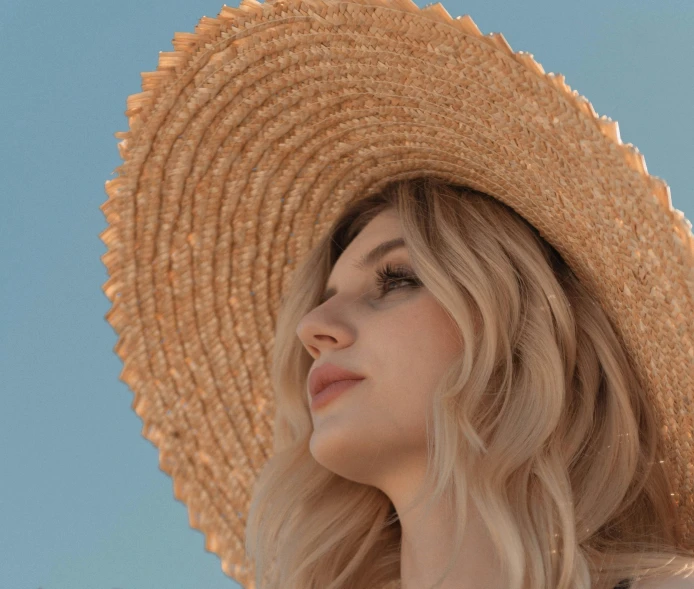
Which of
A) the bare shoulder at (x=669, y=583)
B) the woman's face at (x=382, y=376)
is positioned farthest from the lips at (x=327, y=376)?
the bare shoulder at (x=669, y=583)

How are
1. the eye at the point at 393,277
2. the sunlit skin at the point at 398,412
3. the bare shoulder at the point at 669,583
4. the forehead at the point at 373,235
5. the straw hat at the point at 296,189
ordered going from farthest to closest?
the forehead at the point at 373,235, the eye at the point at 393,277, the sunlit skin at the point at 398,412, the straw hat at the point at 296,189, the bare shoulder at the point at 669,583

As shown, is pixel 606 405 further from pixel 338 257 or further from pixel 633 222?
pixel 338 257

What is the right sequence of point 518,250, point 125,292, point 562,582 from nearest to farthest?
point 562,582 < point 518,250 < point 125,292

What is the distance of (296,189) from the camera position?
8.28ft

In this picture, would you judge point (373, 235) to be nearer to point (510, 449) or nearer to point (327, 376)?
point (327, 376)

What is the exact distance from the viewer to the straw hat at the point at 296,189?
1.86 m

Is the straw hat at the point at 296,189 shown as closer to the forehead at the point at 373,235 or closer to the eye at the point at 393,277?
the forehead at the point at 373,235

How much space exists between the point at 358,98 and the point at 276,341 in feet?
2.16

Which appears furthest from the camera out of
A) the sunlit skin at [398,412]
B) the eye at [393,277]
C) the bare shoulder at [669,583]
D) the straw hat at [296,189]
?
the eye at [393,277]

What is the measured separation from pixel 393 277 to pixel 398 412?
33 centimetres

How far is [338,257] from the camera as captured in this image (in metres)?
2.52

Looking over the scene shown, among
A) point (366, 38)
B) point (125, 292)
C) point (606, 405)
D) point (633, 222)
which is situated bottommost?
point (606, 405)

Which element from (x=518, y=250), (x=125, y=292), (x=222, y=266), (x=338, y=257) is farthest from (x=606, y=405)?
(x=125, y=292)

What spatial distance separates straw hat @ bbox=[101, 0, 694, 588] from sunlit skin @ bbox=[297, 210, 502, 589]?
1.16 ft
